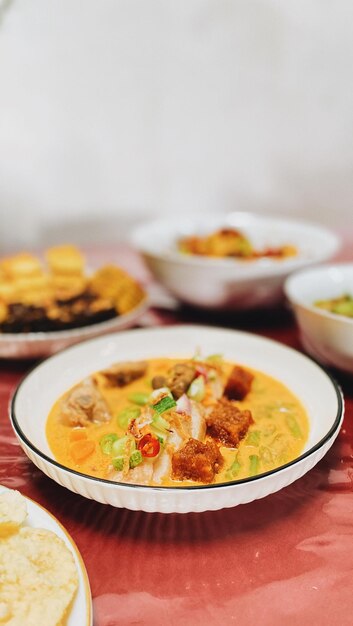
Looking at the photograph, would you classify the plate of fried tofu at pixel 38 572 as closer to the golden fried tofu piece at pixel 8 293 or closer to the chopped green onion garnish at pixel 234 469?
the chopped green onion garnish at pixel 234 469

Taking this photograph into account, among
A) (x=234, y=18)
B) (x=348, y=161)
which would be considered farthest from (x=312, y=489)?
(x=234, y=18)

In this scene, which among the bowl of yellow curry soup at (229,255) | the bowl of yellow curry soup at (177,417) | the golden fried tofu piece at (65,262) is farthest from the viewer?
the golden fried tofu piece at (65,262)

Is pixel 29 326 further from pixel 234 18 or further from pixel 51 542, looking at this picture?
pixel 234 18

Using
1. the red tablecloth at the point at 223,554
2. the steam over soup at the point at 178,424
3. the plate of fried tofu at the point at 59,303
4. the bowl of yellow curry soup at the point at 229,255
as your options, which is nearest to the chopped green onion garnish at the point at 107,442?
the steam over soup at the point at 178,424

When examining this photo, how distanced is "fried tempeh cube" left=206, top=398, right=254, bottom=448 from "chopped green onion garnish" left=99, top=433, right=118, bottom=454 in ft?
0.76

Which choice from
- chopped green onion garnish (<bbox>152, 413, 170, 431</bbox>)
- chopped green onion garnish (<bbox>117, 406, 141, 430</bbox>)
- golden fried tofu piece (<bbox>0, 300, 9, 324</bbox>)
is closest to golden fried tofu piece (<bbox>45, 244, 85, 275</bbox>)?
golden fried tofu piece (<bbox>0, 300, 9, 324</bbox>)

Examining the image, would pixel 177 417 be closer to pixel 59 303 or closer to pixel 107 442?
pixel 107 442

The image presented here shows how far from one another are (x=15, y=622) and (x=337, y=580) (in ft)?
1.99

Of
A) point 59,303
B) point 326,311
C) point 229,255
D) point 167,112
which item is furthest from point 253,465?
point 167,112

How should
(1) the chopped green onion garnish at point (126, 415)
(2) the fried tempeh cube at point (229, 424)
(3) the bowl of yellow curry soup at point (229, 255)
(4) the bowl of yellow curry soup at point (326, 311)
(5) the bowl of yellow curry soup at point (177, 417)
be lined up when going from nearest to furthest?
(5) the bowl of yellow curry soup at point (177, 417), (2) the fried tempeh cube at point (229, 424), (1) the chopped green onion garnish at point (126, 415), (4) the bowl of yellow curry soup at point (326, 311), (3) the bowl of yellow curry soup at point (229, 255)

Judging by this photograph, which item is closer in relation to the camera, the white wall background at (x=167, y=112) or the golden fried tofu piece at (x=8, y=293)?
the golden fried tofu piece at (x=8, y=293)

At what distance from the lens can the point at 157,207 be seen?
160 inches

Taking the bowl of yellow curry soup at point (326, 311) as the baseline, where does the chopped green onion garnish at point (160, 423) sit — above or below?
above

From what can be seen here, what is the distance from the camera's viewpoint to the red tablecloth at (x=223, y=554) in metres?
1.03
